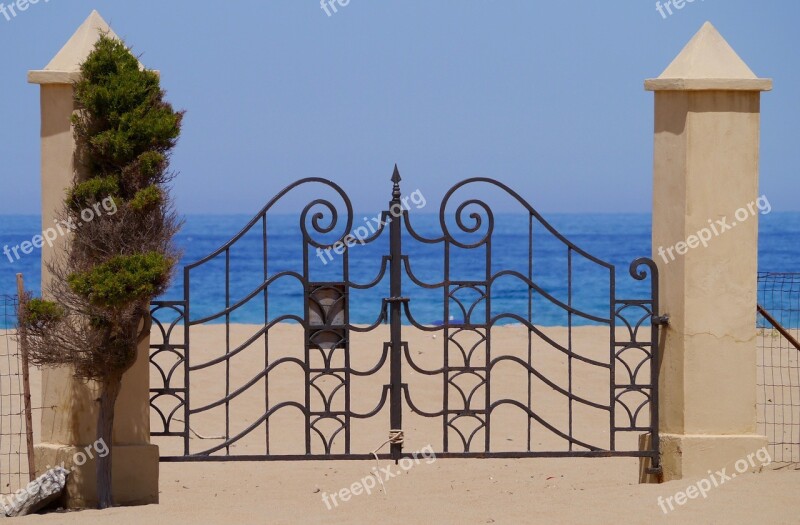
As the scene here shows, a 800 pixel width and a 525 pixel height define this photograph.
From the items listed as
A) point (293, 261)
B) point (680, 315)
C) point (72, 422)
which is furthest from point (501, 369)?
point (293, 261)

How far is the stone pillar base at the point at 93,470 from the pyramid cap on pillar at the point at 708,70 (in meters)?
4.59

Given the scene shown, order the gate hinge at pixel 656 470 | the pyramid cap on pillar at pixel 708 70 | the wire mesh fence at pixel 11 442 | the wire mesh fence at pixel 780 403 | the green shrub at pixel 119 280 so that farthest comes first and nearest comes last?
1. the wire mesh fence at pixel 780 403
2. the wire mesh fence at pixel 11 442
3. the gate hinge at pixel 656 470
4. the pyramid cap on pillar at pixel 708 70
5. the green shrub at pixel 119 280

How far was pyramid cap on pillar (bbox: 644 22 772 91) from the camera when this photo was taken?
7086 millimetres

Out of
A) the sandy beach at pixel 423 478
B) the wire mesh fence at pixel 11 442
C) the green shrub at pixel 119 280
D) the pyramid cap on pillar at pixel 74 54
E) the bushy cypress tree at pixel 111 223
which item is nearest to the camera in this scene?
the green shrub at pixel 119 280

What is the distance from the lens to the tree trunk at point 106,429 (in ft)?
21.7

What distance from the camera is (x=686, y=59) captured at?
23.8ft

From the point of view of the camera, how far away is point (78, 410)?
6.95 metres

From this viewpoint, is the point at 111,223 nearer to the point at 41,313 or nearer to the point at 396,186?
the point at 41,313

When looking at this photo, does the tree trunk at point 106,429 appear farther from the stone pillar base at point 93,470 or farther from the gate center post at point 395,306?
the gate center post at point 395,306

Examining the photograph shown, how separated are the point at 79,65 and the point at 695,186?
4.45 m

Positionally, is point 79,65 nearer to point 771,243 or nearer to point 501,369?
point 501,369

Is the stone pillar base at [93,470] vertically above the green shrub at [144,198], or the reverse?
the green shrub at [144,198]

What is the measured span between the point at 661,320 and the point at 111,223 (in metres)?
4.01

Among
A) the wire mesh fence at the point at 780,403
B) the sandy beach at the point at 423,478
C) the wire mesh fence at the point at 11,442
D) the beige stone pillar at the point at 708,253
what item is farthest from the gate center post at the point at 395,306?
the wire mesh fence at the point at 780,403
